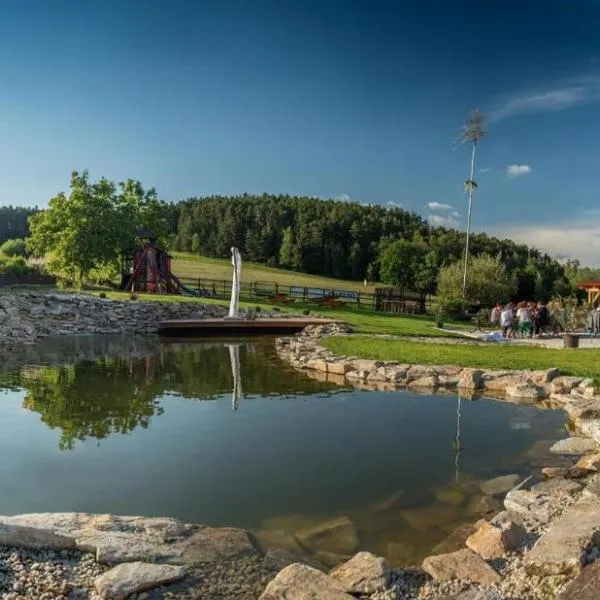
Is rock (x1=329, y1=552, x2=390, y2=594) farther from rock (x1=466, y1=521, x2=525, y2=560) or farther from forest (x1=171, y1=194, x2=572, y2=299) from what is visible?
forest (x1=171, y1=194, x2=572, y2=299)

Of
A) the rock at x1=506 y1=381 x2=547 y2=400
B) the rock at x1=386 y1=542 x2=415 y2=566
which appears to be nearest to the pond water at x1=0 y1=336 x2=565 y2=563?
the rock at x1=386 y1=542 x2=415 y2=566

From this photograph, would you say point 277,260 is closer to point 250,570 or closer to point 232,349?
point 232,349

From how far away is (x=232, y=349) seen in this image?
20109mm

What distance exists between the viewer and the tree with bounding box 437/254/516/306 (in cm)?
3703

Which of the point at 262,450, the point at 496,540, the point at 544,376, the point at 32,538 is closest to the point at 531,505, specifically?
the point at 496,540

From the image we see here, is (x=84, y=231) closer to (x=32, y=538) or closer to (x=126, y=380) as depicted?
(x=126, y=380)

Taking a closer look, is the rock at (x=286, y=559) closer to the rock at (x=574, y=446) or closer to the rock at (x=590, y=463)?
the rock at (x=590, y=463)

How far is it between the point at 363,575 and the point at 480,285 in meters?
34.3

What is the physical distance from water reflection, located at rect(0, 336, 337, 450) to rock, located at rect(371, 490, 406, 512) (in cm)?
462

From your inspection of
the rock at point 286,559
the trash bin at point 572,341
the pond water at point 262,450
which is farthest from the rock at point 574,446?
the trash bin at point 572,341

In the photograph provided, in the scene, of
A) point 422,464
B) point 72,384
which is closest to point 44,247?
point 72,384

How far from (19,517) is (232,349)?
47.5 ft

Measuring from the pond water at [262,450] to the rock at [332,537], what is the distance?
13 centimetres

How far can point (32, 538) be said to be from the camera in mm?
4723
